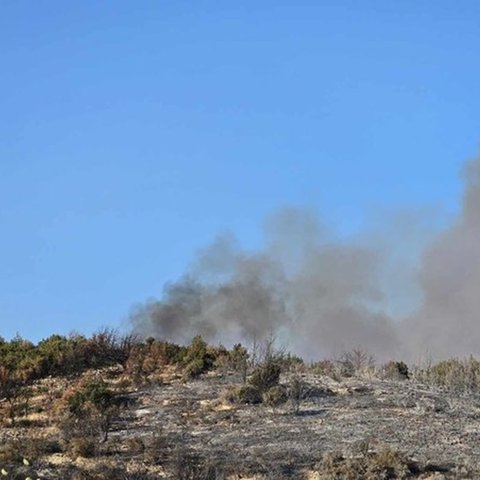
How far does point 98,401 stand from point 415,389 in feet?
32.6

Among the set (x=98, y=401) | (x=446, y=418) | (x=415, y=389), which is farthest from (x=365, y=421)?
(x=98, y=401)

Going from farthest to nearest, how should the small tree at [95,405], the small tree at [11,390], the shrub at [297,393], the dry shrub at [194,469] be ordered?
the small tree at [11,390] → the shrub at [297,393] → the small tree at [95,405] → the dry shrub at [194,469]

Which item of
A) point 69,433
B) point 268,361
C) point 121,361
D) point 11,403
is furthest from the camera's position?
point 121,361

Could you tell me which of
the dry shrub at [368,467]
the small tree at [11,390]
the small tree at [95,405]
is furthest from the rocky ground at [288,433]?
the small tree at [11,390]

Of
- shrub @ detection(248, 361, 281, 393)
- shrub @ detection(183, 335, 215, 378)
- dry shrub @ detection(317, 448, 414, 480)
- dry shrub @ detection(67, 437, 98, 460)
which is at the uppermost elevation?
shrub @ detection(183, 335, 215, 378)

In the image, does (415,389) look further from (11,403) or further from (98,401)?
(11,403)

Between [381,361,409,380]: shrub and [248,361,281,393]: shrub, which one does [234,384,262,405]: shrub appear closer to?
[248,361,281,393]: shrub

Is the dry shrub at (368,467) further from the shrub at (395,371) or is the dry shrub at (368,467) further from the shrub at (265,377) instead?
the shrub at (395,371)

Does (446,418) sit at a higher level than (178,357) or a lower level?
lower

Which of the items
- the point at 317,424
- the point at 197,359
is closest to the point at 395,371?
the point at 197,359

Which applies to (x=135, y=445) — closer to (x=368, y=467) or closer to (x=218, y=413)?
(x=218, y=413)

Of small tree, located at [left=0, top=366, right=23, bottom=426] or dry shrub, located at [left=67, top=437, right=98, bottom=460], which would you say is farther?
small tree, located at [left=0, top=366, right=23, bottom=426]

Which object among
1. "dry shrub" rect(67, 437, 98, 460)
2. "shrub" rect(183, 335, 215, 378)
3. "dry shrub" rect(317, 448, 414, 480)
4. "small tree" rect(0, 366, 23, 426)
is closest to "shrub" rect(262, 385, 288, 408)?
"shrub" rect(183, 335, 215, 378)

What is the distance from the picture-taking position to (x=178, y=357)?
117 feet
